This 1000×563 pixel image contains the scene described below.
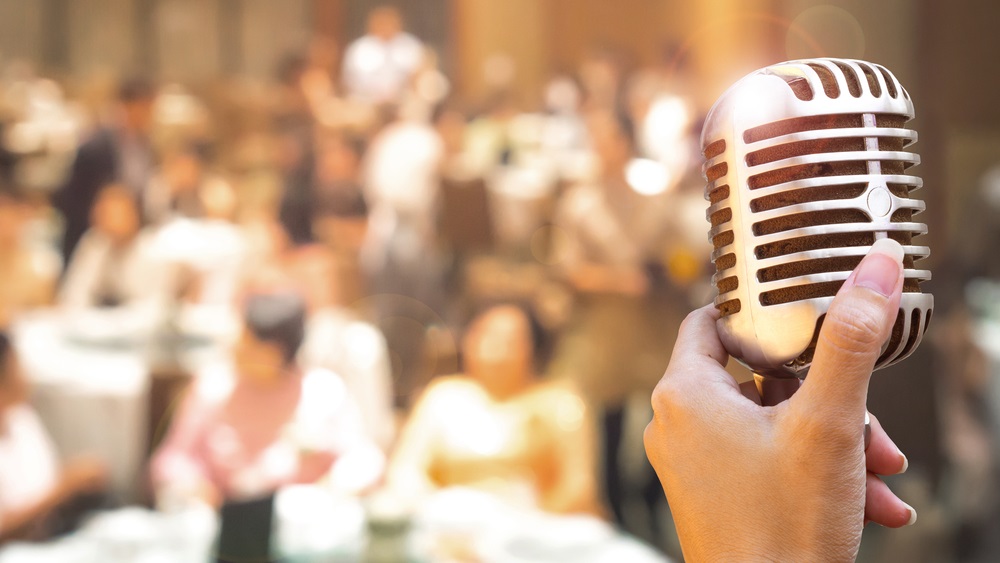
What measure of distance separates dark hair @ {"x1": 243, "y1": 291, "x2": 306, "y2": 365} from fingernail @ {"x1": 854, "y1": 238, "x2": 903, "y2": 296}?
2.56m

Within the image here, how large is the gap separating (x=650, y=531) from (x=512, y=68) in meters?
2.16

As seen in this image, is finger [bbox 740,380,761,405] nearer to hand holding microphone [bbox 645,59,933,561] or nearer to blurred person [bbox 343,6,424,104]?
hand holding microphone [bbox 645,59,933,561]

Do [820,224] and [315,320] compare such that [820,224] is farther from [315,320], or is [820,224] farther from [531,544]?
[315,320]

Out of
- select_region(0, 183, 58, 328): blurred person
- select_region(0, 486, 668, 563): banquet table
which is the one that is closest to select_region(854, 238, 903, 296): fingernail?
select_region(0, 486, 668, 563): banquet table

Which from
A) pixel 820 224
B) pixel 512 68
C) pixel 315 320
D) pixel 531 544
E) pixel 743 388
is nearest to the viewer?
pixel 820 224

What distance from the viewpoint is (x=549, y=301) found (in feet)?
12.5

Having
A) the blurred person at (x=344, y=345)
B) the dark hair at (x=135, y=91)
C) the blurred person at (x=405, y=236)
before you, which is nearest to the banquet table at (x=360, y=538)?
the blurred person at (x=344, y=345)

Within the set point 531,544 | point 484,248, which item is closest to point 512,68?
point 484,248

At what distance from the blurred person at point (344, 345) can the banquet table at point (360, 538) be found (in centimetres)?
92

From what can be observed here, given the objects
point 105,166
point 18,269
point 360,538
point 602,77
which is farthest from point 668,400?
point 105,166

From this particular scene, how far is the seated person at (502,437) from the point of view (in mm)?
2850

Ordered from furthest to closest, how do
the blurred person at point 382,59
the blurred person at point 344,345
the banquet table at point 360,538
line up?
1. the blurred person at point 382,59
2. the blurred person at point 344,345
3. the banquet table at point 360,538

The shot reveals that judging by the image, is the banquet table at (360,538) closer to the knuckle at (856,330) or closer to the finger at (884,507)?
the finger at (884,507)

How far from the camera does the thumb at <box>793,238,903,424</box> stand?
0.47m
